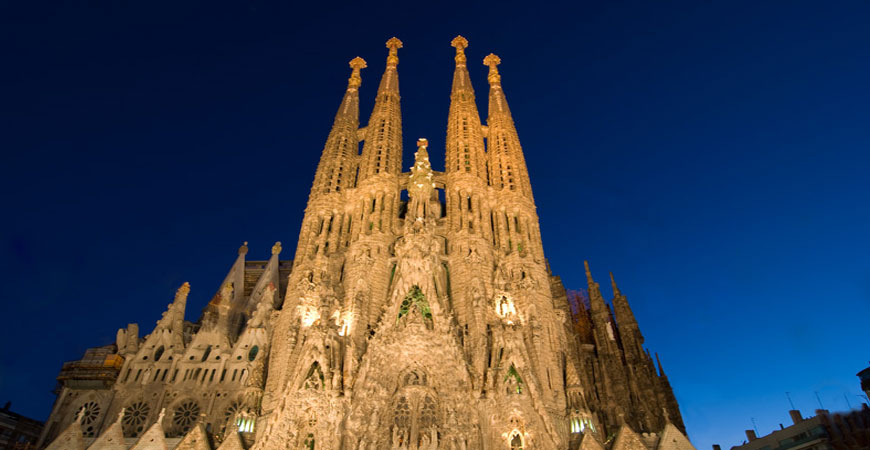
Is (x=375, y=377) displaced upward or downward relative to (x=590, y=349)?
downward

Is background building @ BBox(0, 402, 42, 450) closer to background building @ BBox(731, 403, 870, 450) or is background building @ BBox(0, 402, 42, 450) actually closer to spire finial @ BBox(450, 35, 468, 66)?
spire finial @ BBox(450, 35, 468, 66)

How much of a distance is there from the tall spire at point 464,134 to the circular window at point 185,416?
2684 centimetres

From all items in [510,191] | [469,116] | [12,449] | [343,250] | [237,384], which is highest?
[469,116]

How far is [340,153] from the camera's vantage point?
48062mm

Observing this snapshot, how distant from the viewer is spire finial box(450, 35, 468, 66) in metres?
58.8

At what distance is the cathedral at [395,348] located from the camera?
31188 millimetres

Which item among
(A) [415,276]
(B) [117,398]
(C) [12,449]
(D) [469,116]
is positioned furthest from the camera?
(D) [469,116]

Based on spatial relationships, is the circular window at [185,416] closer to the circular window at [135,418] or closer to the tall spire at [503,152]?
the circular window at [135,418]

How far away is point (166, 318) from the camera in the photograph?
45062mm

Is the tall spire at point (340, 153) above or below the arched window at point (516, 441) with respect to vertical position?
above

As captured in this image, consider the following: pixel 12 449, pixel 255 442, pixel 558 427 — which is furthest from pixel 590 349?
pixel 12 449

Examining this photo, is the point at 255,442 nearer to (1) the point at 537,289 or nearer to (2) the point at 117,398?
(2) the point at 117,398

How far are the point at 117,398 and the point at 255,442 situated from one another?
1681cm

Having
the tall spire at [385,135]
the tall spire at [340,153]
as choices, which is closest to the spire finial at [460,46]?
the tall spire at [385,135]
